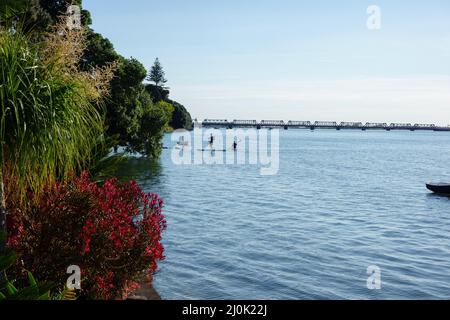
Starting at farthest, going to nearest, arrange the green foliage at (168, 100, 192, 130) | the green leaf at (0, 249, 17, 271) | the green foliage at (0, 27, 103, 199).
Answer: the green foliage at (168, 100, 192, 130)
the green foliage at (0, 27, 103, 199)
the green leaf at (0, 249, 17, 271)

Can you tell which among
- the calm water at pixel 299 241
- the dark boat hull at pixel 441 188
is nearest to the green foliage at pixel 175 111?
the calm water at pixel 299 241

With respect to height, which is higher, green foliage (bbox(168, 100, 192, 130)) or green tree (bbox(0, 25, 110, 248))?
green foliage (bbox(168, 100, 192, 130))

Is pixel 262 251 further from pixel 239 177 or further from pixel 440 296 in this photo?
pixel 239 177

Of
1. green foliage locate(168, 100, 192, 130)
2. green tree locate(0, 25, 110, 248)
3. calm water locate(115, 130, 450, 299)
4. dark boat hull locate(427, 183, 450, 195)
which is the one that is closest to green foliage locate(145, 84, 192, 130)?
green foliage locate(168, 100, 192, 130)

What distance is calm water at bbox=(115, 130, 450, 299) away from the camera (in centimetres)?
1605

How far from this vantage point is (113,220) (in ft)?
26.5

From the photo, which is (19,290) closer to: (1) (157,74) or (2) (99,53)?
(2) (99,53)

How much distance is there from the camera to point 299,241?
2306 centimetres

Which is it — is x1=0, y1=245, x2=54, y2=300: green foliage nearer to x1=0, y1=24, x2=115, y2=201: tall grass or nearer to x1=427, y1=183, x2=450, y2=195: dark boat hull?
x1=0, y1=24, x2=115, y2=201: tall grass

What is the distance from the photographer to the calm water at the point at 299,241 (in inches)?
632

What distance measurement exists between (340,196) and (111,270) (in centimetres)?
3445

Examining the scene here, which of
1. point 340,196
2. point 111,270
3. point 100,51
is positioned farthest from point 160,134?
point 111,270

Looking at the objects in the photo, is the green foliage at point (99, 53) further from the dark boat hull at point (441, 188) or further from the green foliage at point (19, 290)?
the green foliage at point (19, 290)

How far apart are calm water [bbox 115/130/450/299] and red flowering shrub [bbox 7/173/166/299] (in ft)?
19.3
